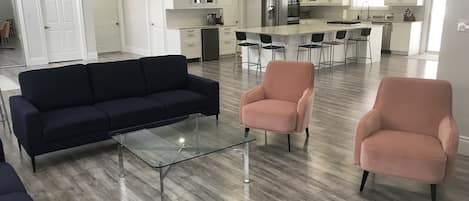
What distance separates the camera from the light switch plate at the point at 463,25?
11.3ft

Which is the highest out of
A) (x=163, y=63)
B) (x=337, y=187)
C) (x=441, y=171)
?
(x=163, y=63)

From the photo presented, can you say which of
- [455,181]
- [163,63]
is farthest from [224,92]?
[455,181]

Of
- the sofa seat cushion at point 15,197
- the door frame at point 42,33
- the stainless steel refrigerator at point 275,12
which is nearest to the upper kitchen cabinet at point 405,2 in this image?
the stainless steel refrigerator at point 275,12

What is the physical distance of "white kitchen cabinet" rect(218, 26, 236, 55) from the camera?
10.0 m

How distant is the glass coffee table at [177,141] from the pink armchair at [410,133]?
3.03ft

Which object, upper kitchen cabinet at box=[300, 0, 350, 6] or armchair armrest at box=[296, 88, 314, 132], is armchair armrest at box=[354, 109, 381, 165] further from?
upper kitchen cabinet at box=[300, 0, 350, 6]

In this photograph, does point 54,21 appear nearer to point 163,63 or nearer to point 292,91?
point 163,63

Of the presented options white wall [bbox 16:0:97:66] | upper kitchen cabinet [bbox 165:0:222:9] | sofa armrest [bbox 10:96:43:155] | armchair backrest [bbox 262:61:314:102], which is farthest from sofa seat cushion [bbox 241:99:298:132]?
white wall [bbox 16:0:97:66]

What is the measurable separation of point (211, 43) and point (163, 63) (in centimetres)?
A: 531

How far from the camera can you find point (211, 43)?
9.77 metres

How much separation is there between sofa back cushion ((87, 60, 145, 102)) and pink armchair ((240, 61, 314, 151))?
1.23 metres

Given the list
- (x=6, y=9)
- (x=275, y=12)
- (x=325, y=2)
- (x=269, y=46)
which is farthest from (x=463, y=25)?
(x=6, y=9)

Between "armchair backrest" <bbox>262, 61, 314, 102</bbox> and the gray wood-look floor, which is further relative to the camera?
"armchair backrest" <bbox>262, 61, 314, 102</bbox>

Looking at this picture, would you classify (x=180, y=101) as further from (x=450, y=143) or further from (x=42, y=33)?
(x=42, y=33)
